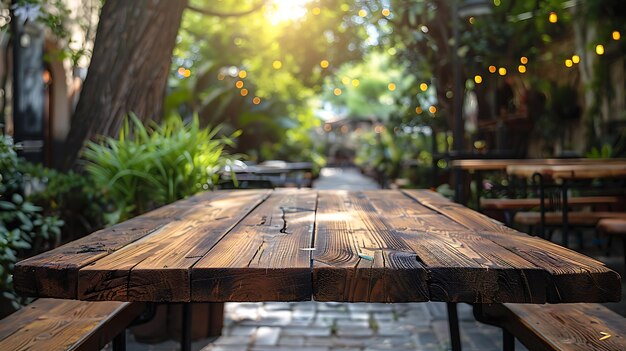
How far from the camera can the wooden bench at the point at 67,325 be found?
61.1 inches

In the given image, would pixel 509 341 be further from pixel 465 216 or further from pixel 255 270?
pixel 255 270

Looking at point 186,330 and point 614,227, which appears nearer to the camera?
point 186,330

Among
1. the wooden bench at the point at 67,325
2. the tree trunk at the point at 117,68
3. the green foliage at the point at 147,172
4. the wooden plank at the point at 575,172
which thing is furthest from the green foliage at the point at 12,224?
the wooden plank at the point at 575,172

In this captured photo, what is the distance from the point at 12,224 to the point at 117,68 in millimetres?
1513

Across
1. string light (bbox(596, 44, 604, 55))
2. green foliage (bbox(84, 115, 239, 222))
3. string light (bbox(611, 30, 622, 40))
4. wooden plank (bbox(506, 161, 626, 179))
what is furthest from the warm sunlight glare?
wooden plank (bbox(506, 161, 626, 179))

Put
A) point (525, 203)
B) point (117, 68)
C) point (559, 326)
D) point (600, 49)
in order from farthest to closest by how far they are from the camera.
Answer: point (600, 49) → point (525, 203) → point (117, 68) → point (559, 326)

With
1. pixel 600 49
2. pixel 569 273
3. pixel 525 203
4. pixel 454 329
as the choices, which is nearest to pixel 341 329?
pixel 454 329

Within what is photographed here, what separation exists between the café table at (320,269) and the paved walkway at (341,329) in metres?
1.62

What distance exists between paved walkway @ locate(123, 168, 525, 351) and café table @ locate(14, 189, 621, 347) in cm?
162

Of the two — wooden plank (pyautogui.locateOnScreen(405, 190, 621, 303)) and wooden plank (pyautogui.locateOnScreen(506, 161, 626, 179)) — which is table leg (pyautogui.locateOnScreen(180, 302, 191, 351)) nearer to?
wooden plank (pyautogui.locateOnScreen(405, 190, 621, 303))

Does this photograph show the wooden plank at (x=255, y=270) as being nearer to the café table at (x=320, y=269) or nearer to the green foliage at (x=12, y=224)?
the café table at (x=320, y=269)

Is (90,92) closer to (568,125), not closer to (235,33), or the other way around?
(568,125)

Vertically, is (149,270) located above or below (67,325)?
above

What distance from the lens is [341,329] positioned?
3.46 m
